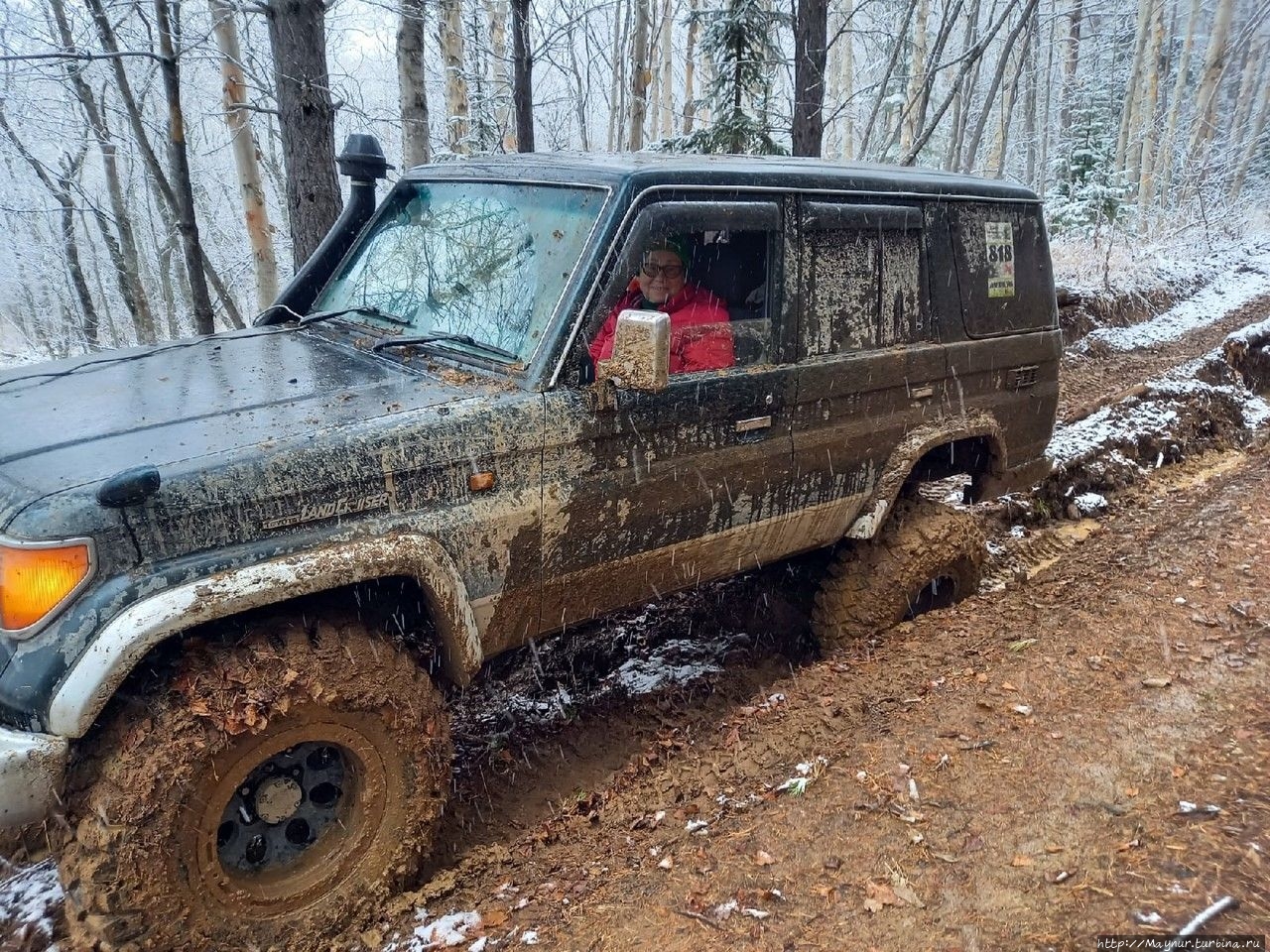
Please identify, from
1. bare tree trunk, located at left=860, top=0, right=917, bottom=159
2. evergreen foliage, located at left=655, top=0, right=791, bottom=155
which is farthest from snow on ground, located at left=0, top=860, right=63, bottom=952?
bare tree trunk, located at left=860, top=0, right=917, bottom=159

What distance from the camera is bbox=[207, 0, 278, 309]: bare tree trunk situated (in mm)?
9211

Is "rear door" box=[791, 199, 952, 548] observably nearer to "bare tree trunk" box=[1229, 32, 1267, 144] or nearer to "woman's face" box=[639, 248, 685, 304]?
"woman's face" box=[639, 248, 685, 304]

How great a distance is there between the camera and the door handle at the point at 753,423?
10.7 feet

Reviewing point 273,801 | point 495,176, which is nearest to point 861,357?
point 495,176

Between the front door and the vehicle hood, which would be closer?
the vehicle hood

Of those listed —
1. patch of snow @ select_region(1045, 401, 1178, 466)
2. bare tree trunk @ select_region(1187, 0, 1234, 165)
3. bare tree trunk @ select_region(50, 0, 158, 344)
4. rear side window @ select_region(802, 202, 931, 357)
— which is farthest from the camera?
bare tree trunk @ select_region(1187, 0, 1234, 165)

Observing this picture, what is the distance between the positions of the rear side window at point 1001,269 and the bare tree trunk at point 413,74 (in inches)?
229

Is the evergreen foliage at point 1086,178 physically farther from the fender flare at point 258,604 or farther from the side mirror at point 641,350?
the fender flare at point 258,604

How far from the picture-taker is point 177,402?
2.66 m

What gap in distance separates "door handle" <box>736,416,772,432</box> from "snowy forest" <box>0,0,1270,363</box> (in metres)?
3.69

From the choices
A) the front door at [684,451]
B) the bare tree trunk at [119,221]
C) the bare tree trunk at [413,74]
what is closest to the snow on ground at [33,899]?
the front door at [684,451]

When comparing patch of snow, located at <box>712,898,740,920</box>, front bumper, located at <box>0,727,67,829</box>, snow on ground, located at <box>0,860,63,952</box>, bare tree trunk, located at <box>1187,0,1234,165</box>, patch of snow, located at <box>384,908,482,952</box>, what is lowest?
patch of snow, located at <box>384,908,482,952</box>

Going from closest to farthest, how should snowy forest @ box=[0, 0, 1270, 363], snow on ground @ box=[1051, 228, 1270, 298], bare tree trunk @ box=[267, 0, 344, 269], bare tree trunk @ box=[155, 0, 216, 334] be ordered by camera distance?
bare tree trunk @ box=[155, 0, 216, 334] < bare tree trunk @ box=[267, 0, 344, 269] < snowy forest @ box=[0, 0, 1270, 363] < snow on ground @ box=[1051, 228, 1270, 298]

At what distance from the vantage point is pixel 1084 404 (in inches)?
311
